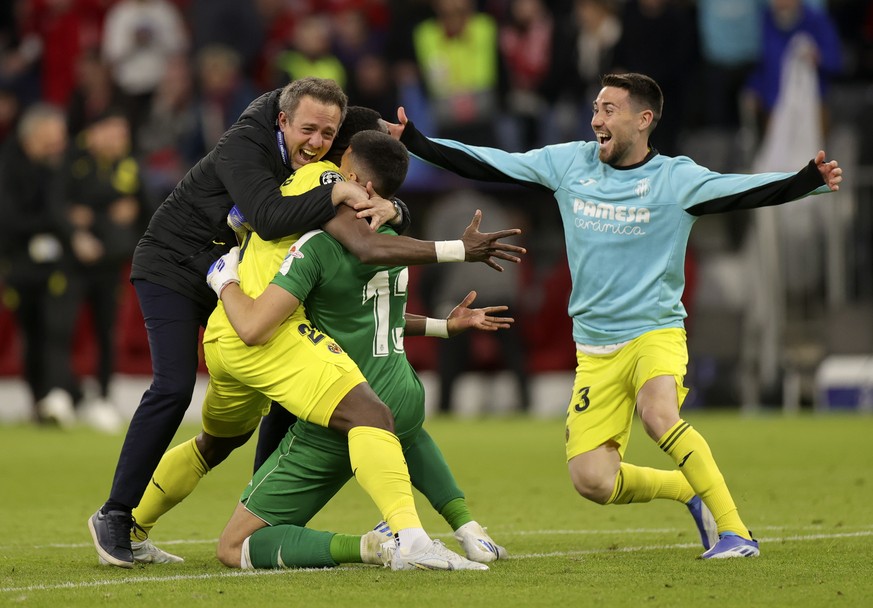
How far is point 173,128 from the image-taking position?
744 inches

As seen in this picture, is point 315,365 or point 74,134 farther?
point 74,134

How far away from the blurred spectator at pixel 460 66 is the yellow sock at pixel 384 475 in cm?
1068

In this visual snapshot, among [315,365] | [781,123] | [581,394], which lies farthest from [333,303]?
[781,123]

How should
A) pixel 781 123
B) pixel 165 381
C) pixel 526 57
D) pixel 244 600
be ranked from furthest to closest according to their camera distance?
pixel 526 57
pixel 781 123
pixel 165 381
pixel 244 600

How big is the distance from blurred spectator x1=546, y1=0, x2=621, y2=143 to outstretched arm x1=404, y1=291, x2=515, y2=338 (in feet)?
30.3

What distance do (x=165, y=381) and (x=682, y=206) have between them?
2.47m

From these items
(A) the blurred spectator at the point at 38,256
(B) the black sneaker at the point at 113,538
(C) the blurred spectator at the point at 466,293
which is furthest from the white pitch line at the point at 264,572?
(A) the blurred spectator at the point at 38,256

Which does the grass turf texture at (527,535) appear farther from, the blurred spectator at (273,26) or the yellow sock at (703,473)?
the blurred spectator at (273,26)

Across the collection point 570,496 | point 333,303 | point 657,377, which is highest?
point 333,303

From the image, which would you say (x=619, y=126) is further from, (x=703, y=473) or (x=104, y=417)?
(x=104, y=417)

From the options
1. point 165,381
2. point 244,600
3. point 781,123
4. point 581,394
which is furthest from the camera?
point 781,123

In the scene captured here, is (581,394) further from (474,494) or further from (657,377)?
(474,494)

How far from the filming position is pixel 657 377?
6.93m

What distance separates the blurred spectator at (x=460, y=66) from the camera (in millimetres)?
16766
